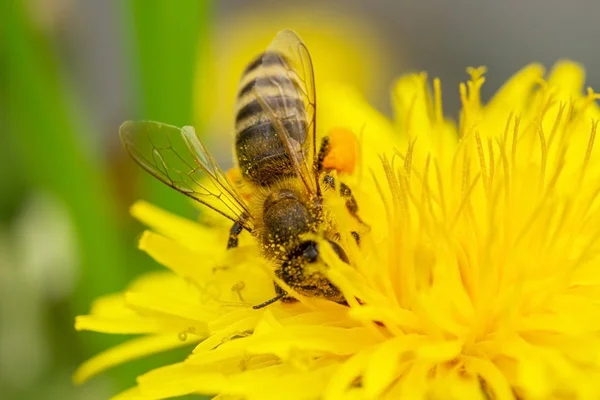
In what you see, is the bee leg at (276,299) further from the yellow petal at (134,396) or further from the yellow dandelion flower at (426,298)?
the yellow petal at (134,396)

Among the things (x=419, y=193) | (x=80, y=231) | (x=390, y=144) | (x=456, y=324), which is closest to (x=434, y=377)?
(x=456, y=324)

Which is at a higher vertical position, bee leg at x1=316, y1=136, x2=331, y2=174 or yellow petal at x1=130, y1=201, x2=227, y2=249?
bee leg at x1=316, y1=136, x2=331, y2=174

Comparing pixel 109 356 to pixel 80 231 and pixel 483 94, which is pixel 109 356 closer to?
pixel 80 231

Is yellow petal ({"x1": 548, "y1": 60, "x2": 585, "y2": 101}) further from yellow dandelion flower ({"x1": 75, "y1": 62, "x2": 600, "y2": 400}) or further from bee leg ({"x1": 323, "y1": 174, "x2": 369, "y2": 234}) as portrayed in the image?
bee leg ({"x1": 323, "y1": 174, "x2": 369, "y2": 234})

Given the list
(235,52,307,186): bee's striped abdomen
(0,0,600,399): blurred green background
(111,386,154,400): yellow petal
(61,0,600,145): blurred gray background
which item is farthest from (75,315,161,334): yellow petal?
(61,0,600,145): blurred gray background

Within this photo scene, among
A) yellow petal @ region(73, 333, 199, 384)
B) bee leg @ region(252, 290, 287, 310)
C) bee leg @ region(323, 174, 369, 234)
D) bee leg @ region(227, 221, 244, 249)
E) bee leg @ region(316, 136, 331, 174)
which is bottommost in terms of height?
yellow petal @ region(73, 333, 199, 384)

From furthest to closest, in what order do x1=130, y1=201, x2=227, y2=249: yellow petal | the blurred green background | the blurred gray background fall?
the blurred gray background < the blurred green background < x1=130, y1=201, x2=227, y2=249: yellow petal

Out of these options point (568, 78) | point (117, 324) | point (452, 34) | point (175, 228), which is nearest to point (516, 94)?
point (568, 78)
